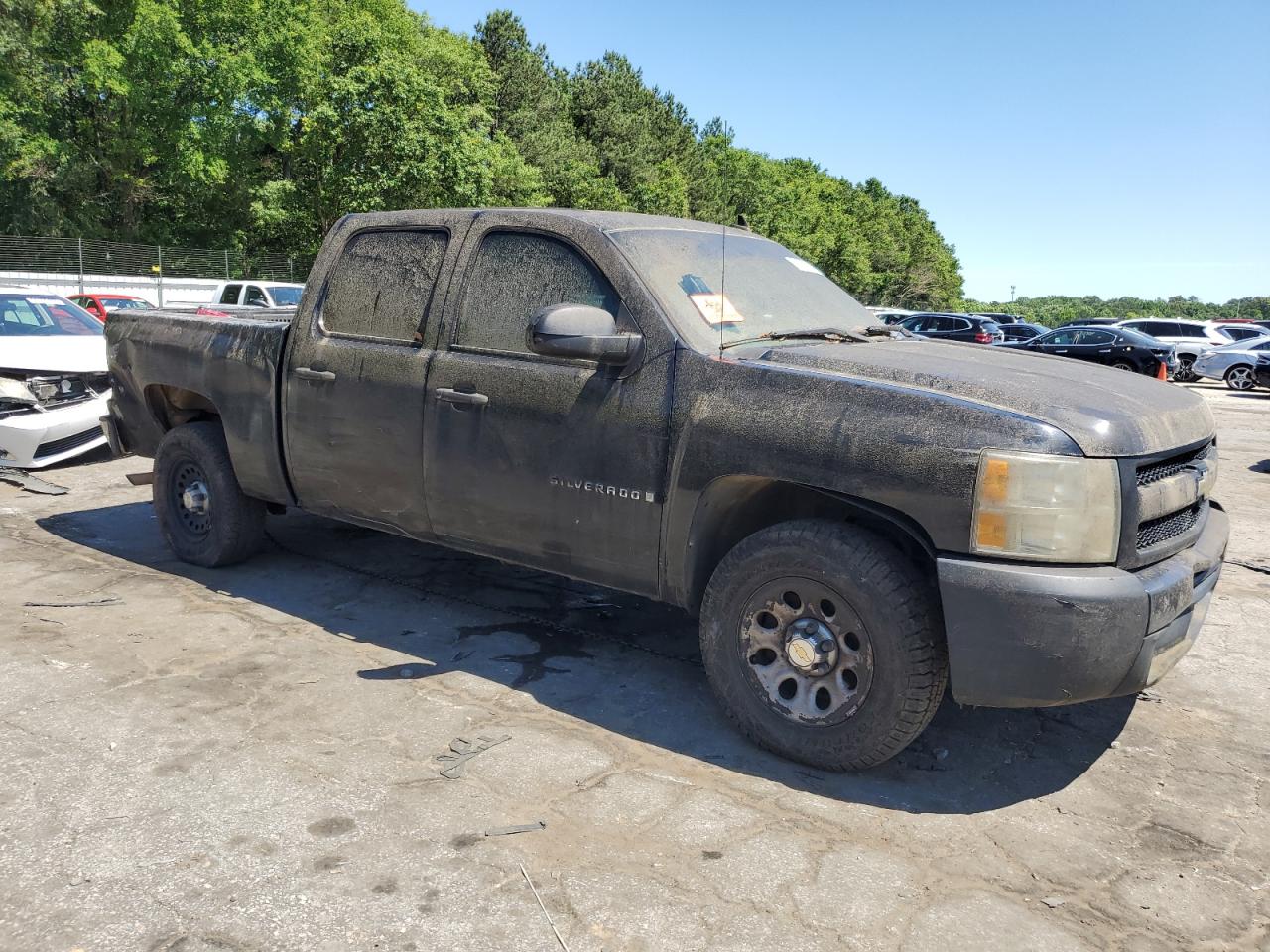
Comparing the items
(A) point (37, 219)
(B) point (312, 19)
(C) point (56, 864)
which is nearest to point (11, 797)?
(C) point (56, 864)

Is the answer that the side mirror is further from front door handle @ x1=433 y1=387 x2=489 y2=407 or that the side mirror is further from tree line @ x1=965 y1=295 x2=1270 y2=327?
tree line @ x1=965 y1=295 x2=1270 y2=327

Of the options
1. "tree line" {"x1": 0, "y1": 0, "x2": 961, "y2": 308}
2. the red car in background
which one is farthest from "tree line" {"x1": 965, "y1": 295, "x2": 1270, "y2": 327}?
the red car in background

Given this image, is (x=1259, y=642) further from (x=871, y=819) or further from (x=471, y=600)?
(x=471, y=600)

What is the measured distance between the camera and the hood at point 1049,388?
3.05 meters

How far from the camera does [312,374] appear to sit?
4.76m

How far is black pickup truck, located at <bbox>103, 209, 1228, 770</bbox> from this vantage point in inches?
119

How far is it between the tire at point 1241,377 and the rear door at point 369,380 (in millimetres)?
25657

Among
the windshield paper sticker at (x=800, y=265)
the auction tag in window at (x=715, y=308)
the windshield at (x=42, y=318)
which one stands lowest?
the windshield at (x=42, y=318)

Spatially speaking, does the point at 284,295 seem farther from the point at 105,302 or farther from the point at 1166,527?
the point at 1166,527

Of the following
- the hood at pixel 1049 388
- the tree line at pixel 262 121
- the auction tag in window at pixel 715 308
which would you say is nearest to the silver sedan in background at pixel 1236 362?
the tree line at pixel 262 121

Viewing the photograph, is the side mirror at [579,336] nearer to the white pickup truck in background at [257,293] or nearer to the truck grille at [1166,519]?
the truck grille at [1166,519]

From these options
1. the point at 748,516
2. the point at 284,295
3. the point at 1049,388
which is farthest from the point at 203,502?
the point at 284,295

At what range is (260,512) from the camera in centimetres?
561

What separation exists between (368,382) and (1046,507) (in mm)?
2944
